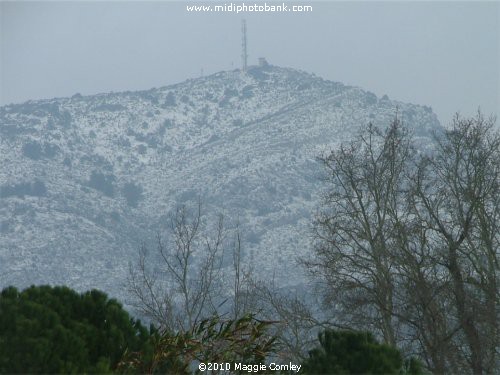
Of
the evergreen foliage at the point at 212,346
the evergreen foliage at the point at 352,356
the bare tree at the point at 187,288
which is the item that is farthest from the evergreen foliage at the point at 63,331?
the evergreen foliage at the point at 352,356

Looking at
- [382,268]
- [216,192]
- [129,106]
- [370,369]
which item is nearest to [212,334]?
[370,369]

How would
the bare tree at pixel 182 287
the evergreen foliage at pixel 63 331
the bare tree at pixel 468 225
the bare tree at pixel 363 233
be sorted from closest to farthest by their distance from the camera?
1. the evergreen foliage at pixel 63 331
2. the bare tree at pixel 468 225
3. the bare tree at pixel 363 233
4. the bare tree at pixel 182 287

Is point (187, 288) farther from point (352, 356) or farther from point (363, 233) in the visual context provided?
point (352, 356)

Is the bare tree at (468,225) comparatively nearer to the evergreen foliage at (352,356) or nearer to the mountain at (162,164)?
the evergreen foliage at (352,356)

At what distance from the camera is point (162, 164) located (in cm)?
16725

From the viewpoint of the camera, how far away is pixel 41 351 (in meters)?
7.86

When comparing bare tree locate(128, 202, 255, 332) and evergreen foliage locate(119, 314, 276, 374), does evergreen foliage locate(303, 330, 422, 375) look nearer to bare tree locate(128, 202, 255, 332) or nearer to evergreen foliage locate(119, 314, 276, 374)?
evergreen foliage locate(119, 314, 276, 374)

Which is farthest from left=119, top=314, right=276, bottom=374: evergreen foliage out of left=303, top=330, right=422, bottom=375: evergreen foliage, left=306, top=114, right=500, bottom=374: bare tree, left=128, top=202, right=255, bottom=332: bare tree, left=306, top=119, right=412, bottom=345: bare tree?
left=306, top=119, right=412, bottom=345: bare tree

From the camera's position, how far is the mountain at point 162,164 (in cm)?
12031

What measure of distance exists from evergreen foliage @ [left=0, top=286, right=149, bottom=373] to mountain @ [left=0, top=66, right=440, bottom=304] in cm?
8152

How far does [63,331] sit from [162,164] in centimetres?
15961

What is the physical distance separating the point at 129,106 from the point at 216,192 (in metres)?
55.4

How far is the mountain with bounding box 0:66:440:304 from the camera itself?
395ft

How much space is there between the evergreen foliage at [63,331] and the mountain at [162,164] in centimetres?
8152
